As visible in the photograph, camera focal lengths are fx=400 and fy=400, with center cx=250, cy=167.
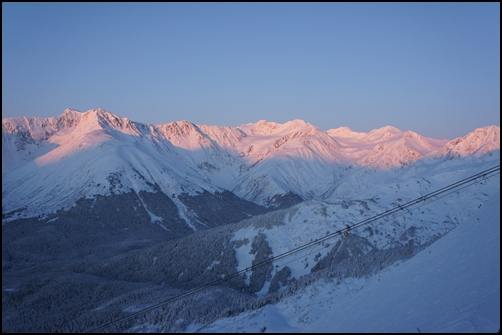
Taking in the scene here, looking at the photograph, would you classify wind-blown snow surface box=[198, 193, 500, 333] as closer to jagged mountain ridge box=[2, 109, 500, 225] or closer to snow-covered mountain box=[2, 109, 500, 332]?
snow-covered mountain box=[2, 109, 500, 332]

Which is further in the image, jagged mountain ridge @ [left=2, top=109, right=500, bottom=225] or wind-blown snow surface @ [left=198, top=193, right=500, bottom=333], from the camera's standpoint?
jagged mountain ridge @ [left=2, top=109, right=500, bottom=225]

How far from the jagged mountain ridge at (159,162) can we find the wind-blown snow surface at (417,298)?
282 feet

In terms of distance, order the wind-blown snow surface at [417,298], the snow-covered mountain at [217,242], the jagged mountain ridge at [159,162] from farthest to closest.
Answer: the jagged mountain ridge at [159,162]
the snow-covered mountain at [217,242]
the wind-blown snow surface at [417,298]

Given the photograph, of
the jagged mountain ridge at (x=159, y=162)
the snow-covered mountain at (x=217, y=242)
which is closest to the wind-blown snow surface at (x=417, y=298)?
the snow-covered mountain at (x=217, y=242)

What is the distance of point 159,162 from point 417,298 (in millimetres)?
122204

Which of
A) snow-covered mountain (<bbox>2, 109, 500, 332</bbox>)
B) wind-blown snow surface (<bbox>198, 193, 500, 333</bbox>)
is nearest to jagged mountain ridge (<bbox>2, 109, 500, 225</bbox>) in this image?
snow-covered mountain (<bbox>2, 109, 500, 332</bbox>)

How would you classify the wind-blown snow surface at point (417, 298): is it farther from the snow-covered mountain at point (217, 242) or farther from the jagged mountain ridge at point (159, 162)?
the jagged mountain ridge at point (159, 162)

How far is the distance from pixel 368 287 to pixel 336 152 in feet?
586

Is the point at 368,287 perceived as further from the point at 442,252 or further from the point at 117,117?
the point at 117,117

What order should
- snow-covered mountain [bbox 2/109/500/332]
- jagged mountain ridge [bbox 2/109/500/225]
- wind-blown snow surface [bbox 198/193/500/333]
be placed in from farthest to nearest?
jagged mountain ridge [bbox 2/109/500/225] < snow-covered mountain [bbox 2/109/500/332] < wind-blown snow surface [bbox 198/193/500/333]

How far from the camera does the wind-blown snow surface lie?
12922 millimetres

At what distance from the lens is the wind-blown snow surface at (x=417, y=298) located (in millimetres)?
12922

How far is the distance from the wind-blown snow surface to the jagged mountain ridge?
282ft

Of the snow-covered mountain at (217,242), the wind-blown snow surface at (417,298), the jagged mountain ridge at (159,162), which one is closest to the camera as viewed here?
the wind-blown snow surface at (417,298)
